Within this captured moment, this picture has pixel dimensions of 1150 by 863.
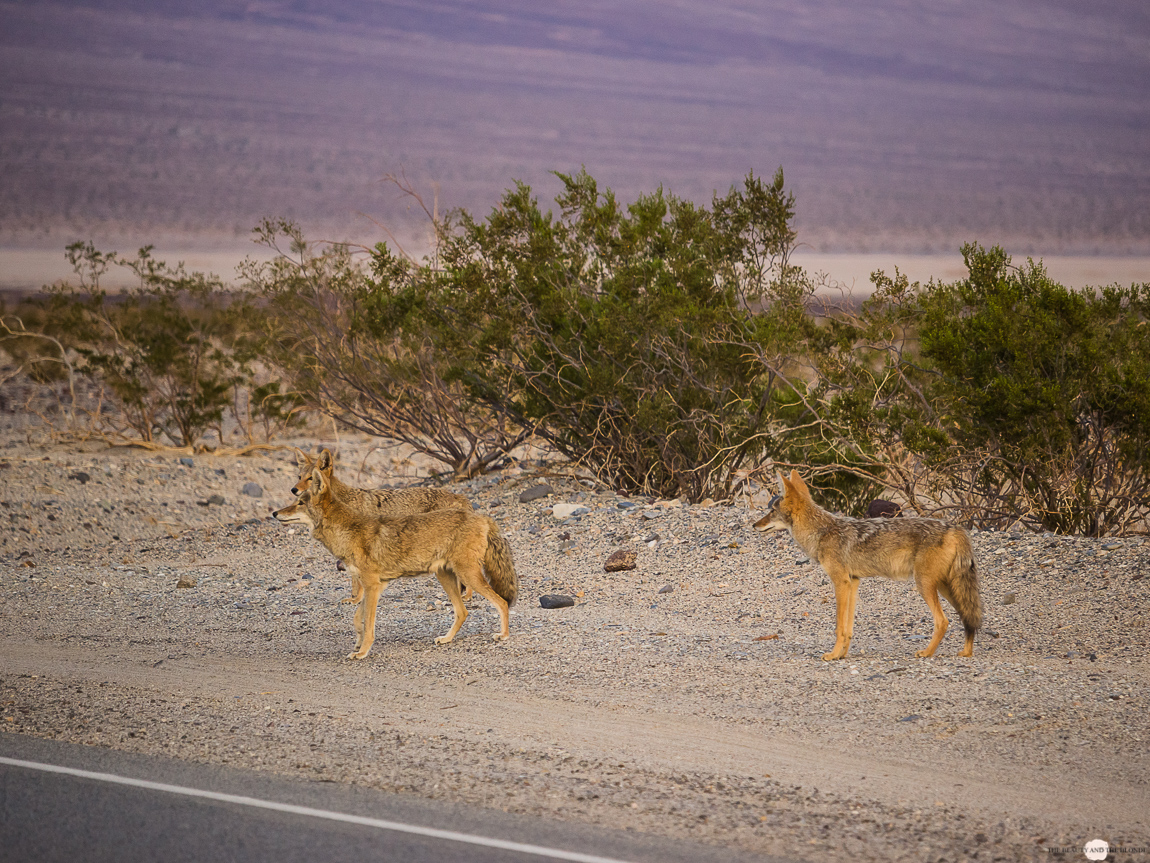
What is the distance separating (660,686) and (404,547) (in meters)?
2.41

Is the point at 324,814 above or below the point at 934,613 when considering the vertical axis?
below

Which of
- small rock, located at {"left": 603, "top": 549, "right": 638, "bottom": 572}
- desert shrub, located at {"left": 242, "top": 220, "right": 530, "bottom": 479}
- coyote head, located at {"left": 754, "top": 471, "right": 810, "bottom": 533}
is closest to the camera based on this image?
coyote head, located at {"left": 754, "top": 471, "right": 810, "bottom": 533}

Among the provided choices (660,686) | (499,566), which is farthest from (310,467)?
(660,686)

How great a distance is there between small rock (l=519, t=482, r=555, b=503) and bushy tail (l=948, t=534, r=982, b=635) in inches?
300

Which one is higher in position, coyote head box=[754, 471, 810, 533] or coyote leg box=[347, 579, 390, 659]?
coyote head box=[754, 471, 810, 533]

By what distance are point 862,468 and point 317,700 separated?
8367 millimetres

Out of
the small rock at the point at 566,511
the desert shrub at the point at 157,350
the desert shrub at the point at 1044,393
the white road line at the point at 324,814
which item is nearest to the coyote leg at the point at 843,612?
the white road line at the point at 324,814

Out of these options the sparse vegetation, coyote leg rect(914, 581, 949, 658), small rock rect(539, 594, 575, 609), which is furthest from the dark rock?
coyote leg rect(914, 581, 949, 658)

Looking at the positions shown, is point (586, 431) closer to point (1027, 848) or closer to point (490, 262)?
point (490, 262)

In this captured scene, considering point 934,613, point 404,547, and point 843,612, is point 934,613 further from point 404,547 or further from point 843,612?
point 404,547

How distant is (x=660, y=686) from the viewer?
25.0ft

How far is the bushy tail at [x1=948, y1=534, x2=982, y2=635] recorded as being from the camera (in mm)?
7668

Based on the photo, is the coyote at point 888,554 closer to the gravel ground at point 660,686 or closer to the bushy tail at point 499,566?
the gravel ground at point 660,686

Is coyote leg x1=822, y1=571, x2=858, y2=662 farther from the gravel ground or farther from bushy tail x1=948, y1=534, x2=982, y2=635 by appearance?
bushy tail x1=948, y1=534, x2=982, y2=635
